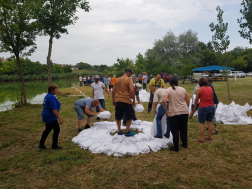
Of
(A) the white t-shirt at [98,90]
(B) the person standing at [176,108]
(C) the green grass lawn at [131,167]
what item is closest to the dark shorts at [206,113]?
(C) the green grass lawn at [131,167]

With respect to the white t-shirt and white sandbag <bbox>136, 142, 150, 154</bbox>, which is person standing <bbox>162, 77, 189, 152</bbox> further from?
the white t-shirt

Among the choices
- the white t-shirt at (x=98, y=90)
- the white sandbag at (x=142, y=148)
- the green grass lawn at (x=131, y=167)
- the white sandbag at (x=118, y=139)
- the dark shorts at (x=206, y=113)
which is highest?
the white t-shirt at (x=98, y=90)

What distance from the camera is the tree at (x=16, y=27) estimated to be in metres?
10.4

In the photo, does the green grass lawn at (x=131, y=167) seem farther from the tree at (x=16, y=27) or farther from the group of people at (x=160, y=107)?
the tree at (x=16, y=27)

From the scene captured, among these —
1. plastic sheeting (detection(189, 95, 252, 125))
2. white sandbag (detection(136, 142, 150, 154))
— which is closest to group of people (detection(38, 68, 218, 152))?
white sandbag (detection(136, 142, 150, 154))

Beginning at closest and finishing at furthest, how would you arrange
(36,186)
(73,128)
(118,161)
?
(36,186)
(118,161)
(73,128)

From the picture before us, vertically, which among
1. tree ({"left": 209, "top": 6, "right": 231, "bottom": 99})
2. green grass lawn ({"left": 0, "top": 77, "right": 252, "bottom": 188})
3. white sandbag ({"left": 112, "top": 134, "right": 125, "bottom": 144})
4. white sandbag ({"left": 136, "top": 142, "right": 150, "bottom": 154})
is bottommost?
green grass lawn ({"left": 0, "top": 77, "right": 252, "bottom": 188})

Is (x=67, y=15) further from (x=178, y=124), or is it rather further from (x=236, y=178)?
(x=236, y=178)

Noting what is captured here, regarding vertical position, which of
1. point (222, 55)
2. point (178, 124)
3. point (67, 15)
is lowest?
point (178, 124)

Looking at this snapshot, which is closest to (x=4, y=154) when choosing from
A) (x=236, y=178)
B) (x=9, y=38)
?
(x=236, y=178)

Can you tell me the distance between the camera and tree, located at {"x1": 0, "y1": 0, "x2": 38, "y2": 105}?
10.4 m

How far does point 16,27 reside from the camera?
33.7 feet

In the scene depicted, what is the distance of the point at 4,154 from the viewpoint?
4.66 meters

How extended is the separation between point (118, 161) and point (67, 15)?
11.1 m
